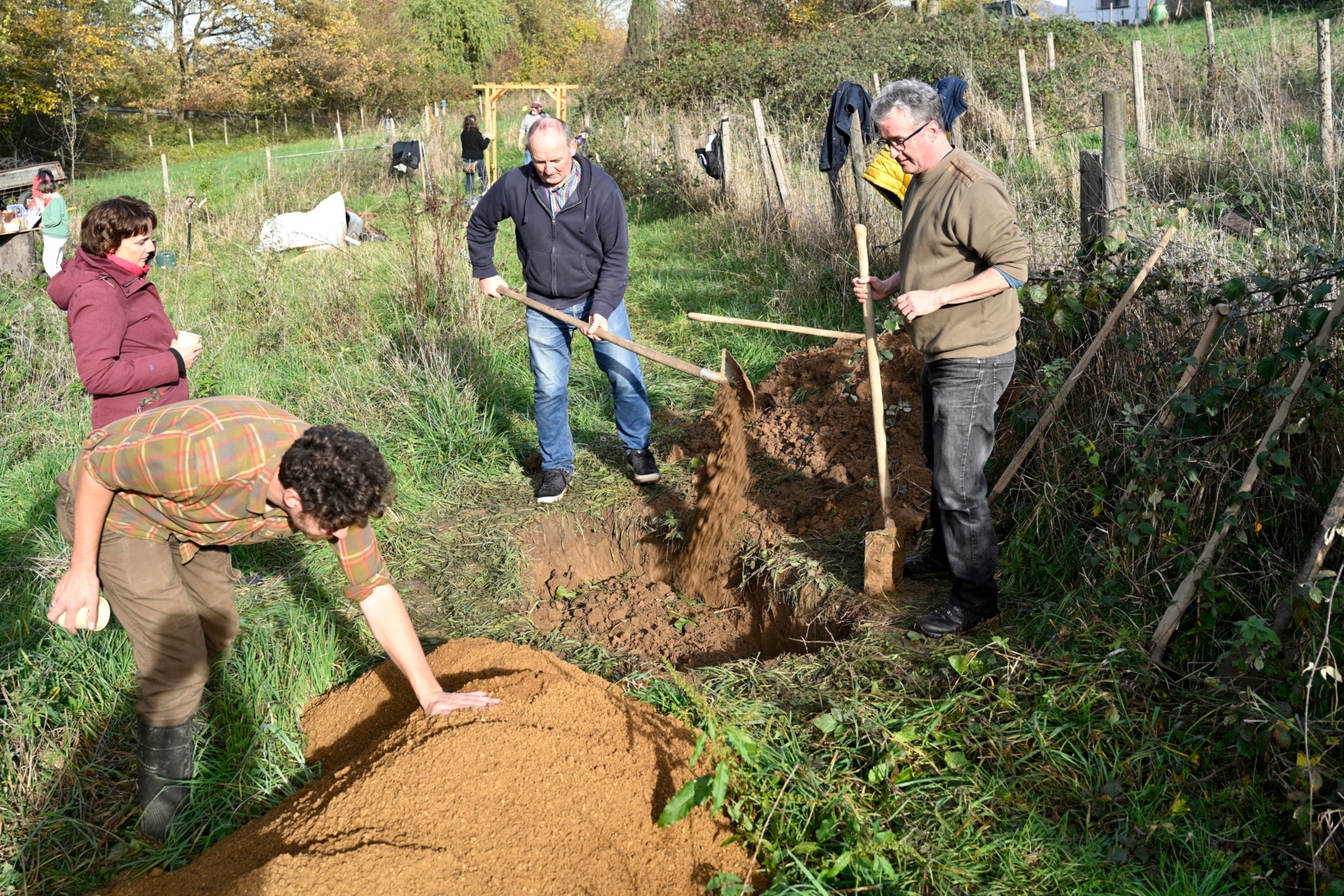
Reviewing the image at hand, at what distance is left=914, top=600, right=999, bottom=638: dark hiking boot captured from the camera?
353cm

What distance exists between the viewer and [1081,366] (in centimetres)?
389

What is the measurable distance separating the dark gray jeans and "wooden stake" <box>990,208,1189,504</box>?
67 cm

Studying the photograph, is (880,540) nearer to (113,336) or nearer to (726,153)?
(113,336)

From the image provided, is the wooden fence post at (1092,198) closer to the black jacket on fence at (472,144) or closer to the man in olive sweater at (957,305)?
the man in olive sweater at (957,305)

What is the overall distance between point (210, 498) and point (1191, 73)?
518 inches

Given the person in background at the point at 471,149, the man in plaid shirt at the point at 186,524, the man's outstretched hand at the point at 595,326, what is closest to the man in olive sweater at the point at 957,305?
the man's outstretched hand at the point at 595,326

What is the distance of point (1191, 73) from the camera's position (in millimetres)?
11742

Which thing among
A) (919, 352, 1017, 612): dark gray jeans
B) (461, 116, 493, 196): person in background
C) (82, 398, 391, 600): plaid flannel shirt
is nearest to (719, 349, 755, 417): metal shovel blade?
(919, 352, 1017, 612): dark gray jeans

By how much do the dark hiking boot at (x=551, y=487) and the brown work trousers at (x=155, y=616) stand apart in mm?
2295

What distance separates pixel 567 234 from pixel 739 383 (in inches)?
46.1

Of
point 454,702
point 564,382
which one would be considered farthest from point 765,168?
point 454,702

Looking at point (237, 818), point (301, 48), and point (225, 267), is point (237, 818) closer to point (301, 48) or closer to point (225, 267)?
point (225, 267)

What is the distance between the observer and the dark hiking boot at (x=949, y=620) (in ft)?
11.6

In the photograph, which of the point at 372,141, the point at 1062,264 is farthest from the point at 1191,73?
the point at 372,141
